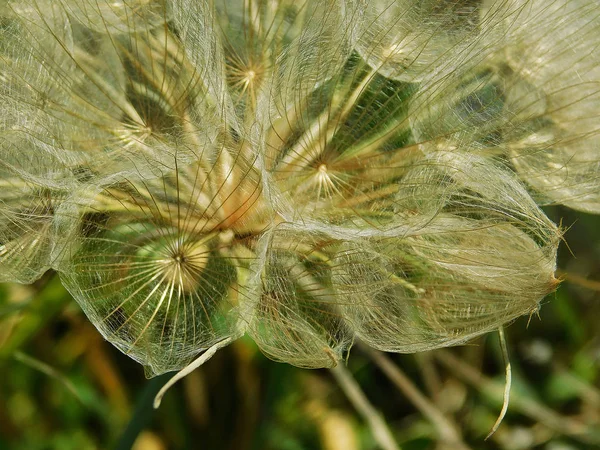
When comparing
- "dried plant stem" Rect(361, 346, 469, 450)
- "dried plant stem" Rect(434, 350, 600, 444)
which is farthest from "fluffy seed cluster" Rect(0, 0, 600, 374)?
"dried plant stem" Rect(434, 350, 600, 444)

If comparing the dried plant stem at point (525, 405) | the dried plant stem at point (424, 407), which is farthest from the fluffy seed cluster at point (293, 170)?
the dried plant stem at point (525, 405)

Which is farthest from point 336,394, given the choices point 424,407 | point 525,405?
point 525,405

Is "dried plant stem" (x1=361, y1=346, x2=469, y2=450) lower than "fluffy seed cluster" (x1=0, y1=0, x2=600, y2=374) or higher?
lower

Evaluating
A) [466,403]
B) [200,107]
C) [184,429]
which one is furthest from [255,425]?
[200,107]

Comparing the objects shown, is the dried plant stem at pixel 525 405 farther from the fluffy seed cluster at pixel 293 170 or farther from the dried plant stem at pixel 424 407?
the fluffy seed cluster at pixel 293 170

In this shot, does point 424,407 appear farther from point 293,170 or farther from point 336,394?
point 293,170

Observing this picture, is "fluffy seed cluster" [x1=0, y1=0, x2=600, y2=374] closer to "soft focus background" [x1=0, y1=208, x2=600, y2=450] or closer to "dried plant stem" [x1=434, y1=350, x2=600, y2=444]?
"soft focus background" [x1=0, y1=208, x2=600, y2=450]

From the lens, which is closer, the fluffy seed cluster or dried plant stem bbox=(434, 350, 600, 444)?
the fluffy seed cluster
